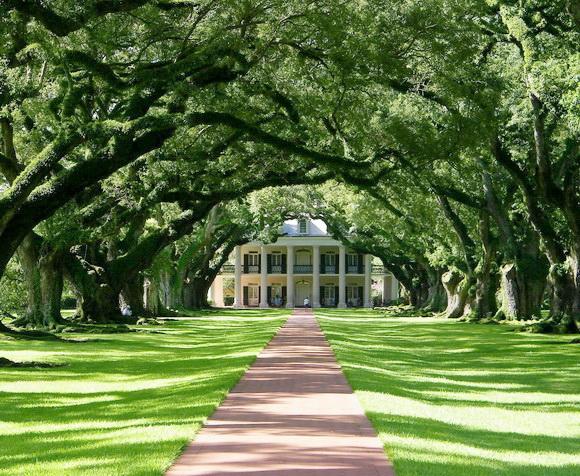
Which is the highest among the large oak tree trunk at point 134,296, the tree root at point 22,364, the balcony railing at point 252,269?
the balcony railing at point 252,269

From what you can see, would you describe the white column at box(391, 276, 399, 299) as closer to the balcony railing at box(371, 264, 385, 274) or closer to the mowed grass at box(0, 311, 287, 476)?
the balcony railing at box(371, 264, 385, 274)

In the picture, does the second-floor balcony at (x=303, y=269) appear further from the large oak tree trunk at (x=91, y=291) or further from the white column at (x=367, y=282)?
the large oak tree trunk at (x=91, y=291)

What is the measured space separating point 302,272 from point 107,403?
7689 cm

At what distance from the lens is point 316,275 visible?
8706 cm

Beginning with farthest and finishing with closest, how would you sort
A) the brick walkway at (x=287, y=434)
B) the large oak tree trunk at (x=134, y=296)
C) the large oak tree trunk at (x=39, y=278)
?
the large oak tree trunk at (x=134, y=296)
the large oak tree trunk at (x=39, y=278)
the brick walkway at (x=287, y=434)

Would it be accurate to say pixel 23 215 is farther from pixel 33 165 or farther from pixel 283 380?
pixel 283 380

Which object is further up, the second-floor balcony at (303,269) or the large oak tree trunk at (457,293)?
the second-floor balcony at (303,269)

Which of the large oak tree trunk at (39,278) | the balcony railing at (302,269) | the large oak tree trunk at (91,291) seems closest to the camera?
the large oak tree trunk at (39,278)

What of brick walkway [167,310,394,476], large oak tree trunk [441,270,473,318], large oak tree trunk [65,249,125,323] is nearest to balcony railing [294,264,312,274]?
large oak tree trunk [441,270,473,318]

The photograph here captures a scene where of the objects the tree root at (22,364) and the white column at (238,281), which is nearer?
the tree root at (22,364)

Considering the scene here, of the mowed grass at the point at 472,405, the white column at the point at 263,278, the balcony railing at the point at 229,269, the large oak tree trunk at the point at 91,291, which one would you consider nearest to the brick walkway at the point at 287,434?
the mowed grass at the point at 472,405

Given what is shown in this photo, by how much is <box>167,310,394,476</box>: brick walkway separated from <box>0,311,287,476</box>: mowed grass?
0.27 metres

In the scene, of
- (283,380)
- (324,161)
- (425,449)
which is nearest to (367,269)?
(324,161)

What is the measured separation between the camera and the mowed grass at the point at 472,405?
795 cm
